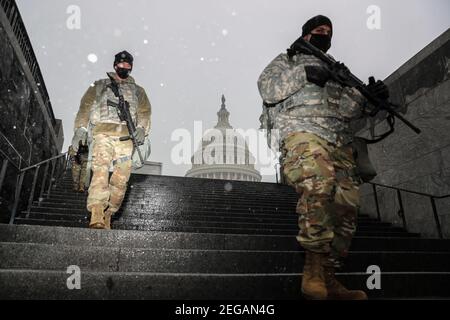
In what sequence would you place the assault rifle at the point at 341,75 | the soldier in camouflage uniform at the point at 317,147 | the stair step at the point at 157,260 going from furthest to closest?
the assault rifle at the point at 341,75 < the stair step at the point at 157,260 < the soldier in camouflage uniform at the point at 317,147

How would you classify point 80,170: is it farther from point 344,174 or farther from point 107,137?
point 344,174

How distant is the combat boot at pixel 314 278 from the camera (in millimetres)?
2096

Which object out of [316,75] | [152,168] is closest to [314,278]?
[316,75]

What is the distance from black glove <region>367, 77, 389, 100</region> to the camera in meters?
2.81

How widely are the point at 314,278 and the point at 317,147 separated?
0.98 m

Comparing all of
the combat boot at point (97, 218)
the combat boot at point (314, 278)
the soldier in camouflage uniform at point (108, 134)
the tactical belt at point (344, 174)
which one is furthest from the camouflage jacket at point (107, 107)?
the combat boot at point (314, 278)

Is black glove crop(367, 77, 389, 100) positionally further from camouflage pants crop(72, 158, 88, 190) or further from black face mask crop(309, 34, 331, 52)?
camouflage pants crop(72, 158, 88, 190)

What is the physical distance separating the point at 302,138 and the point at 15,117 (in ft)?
15.8

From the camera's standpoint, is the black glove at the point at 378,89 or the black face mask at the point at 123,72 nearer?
the black glove at the point at 378,89

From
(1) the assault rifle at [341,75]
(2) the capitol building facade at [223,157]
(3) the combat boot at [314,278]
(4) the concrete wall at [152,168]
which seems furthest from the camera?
(2) the capitol building facade at [223,157]

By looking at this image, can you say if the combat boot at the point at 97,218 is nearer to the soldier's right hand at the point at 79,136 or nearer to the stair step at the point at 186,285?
the soldier's right hand at the point at 79,136

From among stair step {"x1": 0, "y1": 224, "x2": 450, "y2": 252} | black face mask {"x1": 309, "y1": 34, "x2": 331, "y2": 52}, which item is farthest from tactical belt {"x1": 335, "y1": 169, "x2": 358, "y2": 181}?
black face mask {"x1": 309, "y1": 34, "x2": 331, "y2": 52}

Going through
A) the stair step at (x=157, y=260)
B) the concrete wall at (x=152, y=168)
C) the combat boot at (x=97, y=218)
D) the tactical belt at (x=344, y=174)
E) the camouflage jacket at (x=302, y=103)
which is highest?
the concrete wall at (x=152, y=168)

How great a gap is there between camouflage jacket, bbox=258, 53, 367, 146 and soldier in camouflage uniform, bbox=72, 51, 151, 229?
2201 mm
